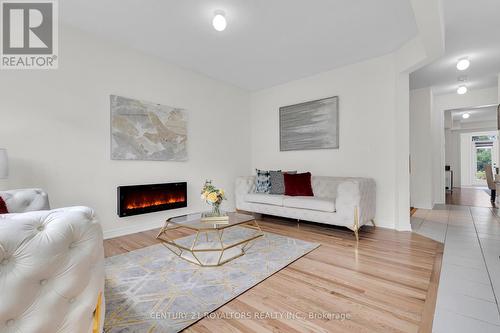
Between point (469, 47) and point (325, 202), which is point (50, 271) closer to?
point (325, 202)

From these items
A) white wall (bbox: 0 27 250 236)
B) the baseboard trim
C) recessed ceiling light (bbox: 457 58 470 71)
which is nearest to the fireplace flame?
white wall (bbox: 0 27 250 236)

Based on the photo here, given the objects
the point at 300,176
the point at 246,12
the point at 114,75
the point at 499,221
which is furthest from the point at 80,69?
the point at 499,221

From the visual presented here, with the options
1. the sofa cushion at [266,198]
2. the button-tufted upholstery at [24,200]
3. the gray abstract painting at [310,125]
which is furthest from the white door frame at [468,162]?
the button-tufted upholstery at [24,200]

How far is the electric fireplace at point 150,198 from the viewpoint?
3.31 meters

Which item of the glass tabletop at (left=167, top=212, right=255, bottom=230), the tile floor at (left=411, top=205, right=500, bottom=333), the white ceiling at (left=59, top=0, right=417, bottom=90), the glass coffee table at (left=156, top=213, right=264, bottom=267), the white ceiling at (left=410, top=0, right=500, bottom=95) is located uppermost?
the white ceiling at (left=59, top=0, right=417, bottom=90)

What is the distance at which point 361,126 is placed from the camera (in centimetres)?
390

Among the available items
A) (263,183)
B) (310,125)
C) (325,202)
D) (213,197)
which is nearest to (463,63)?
(310,125)

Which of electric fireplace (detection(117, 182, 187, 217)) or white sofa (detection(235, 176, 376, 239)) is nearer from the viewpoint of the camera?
white sofa (detection(235, 176, 376, 239))

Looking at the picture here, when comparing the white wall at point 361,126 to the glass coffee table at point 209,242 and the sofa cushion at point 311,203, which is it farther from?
the glass coffee table at point 209,242

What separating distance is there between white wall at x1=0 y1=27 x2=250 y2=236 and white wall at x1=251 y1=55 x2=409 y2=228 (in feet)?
6.62

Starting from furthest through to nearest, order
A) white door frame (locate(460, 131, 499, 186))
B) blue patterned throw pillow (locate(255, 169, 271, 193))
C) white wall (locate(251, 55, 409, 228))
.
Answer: white door frame (locate(460, 131, 499, 186)) → blue patterned throw pillow (locate(255, 169, 271, 193)) → white wall (locate(251, 55, 409, 228))

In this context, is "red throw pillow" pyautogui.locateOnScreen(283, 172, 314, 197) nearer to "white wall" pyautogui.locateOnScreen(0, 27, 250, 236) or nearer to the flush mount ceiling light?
"white wall" pyautogui.locateOnScreen(0, 27, 250, 236)

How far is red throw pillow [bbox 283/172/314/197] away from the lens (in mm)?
3939

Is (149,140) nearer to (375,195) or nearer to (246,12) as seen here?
(246,12)
